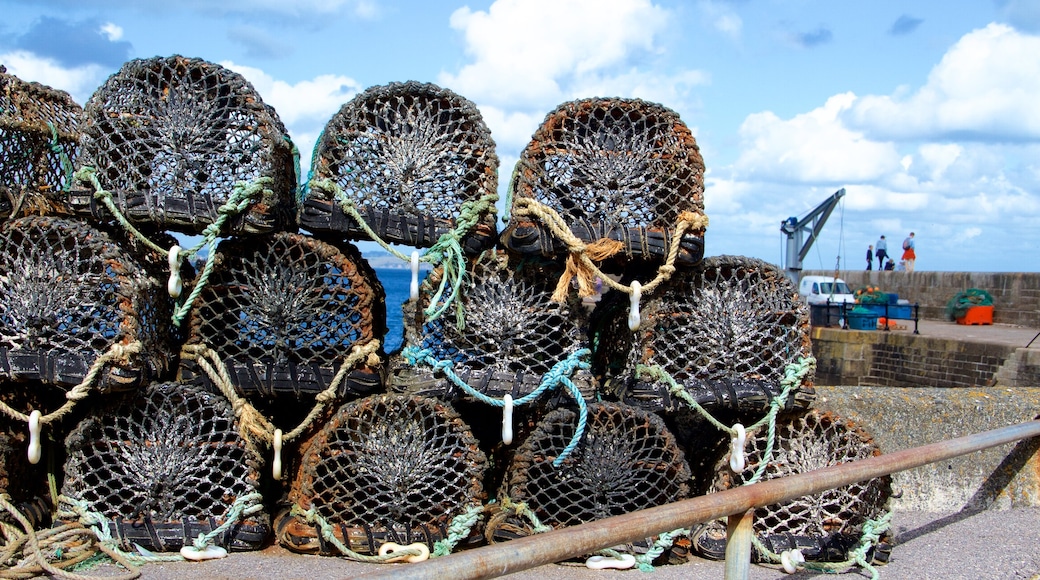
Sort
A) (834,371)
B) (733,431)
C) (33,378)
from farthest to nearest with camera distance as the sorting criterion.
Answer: (834,371), (733,431), (33,378)

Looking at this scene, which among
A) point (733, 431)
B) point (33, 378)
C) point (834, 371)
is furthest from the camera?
point (834, 371)

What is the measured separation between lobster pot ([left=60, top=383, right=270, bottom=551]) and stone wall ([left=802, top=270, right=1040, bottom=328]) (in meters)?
14.1

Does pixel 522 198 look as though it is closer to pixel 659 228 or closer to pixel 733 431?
pixel 659 228

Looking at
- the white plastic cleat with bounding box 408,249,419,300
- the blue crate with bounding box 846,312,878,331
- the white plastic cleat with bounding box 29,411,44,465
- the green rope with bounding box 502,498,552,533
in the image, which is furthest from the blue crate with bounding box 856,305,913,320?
→ the white plastic cleat with bounding box 29,411,44,465

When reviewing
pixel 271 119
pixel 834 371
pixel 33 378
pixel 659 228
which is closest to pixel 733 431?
pixel 659 228

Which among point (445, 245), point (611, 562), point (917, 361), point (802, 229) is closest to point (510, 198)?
point (445, 245)

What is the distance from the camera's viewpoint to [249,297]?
10.3ft

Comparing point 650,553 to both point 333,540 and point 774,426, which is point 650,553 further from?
point 333,540

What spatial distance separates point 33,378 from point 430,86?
1720 mm

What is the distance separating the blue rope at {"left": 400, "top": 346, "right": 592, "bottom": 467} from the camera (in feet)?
10.1

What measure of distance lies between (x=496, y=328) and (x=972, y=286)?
14853 millimetres

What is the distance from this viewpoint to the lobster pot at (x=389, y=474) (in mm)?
3076

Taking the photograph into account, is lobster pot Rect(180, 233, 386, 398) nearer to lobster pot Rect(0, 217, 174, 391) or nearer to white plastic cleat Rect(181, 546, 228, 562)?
lobster pot Rect(0, 217, 174, 391)

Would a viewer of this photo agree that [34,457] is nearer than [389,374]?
Yes
